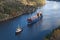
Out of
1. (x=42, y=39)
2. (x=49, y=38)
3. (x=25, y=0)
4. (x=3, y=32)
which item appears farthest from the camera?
(x=25, y=0)

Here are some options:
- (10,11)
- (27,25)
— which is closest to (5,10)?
(10,11)

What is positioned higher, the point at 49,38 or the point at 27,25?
the point at 49,38

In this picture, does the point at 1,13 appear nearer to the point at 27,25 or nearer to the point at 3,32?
the point at 27,25

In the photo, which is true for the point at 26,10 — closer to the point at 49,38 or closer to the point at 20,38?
the point at 20,38

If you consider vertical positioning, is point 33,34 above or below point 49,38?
below

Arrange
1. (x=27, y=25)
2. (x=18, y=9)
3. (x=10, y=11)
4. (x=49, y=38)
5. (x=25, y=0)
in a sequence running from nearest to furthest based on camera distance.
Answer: (x=49, y=38)
(x=27, y=25)
(x=10, y=11)
(x=18, y=9)
(x=25, y=0)

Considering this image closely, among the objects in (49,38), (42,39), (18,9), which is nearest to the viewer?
(49,38)

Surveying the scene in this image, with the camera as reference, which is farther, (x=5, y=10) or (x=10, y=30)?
(x=5, y=10)

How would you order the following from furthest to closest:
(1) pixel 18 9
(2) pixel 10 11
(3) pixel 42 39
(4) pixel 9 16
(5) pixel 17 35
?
(1) pixel 18 9, (2) pixel 10 11, (4) pixel 9 16, (5) pixel 17 35, (3) pixel 42 39

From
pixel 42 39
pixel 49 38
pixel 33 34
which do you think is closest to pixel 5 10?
pixel 33 34

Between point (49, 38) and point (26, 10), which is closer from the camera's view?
point (49, 38)
